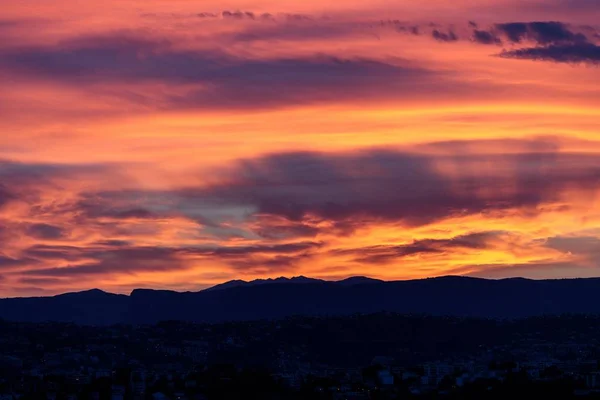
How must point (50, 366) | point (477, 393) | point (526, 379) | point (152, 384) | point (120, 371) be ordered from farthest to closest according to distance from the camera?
point (50, 366)
point (120, 371)
point (152, 384)
point (526, 379)
point (477, 393)

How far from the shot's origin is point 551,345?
198 m

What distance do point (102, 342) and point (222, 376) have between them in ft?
189

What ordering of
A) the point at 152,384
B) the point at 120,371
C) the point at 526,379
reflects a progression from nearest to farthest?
1. the point at 526,379
2. the point at 152,384
3. the point at 120,371

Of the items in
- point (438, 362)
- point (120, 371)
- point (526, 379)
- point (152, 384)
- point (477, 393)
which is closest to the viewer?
point (477, 393)

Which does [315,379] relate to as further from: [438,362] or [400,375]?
[438,362]

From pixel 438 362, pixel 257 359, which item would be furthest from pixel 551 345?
pixel 257 359

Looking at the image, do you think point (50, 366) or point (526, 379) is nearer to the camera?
point (526, 379)

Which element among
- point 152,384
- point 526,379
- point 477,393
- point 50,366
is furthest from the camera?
point 50,366

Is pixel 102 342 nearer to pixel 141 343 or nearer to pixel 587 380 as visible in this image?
pixel 141 343

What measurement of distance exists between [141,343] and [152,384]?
58776 millimetres

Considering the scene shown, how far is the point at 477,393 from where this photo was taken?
116250 mm

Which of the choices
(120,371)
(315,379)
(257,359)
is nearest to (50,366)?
(120,371)

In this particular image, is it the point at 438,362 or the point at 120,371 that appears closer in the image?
the point at 120,371

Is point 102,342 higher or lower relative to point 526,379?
higher
